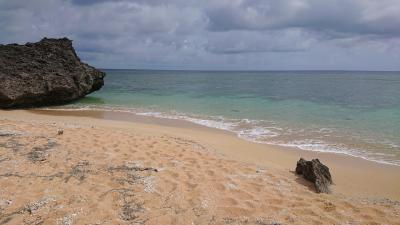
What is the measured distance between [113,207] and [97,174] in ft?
5.29

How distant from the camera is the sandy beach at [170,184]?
5.43 m

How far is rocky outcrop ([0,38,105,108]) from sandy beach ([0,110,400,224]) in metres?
9.54

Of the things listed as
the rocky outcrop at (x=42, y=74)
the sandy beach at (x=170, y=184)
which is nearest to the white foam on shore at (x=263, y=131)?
the sandy beach at (x=170, y=184)

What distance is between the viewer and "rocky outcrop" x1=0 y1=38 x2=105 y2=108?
1882 centimetres

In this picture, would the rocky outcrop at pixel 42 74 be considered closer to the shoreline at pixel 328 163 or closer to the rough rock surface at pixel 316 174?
the shoreline at pixel 328 163

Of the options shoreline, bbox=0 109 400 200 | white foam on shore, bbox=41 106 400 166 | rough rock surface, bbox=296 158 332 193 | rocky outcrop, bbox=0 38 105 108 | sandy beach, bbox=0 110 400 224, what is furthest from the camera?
rocky outcrop, bbox=0 38 105 108

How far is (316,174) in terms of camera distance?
7133mm

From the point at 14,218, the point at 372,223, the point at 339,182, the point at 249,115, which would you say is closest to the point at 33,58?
the point at 249,115

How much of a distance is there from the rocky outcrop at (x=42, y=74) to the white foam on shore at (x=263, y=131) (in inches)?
54.3

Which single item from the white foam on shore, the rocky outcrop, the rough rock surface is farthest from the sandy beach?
the rocky outcrop

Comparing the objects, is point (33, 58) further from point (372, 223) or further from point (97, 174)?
point (372, 223)

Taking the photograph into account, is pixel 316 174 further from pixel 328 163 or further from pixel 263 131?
pixel 263 131

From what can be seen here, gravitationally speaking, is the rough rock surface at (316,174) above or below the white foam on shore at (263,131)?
above

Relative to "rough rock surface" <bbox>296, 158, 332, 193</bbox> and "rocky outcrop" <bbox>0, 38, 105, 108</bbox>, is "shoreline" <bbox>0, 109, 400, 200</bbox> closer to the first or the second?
"rough rock surface" <bbox>296, 158, 332, 193</bbox>
